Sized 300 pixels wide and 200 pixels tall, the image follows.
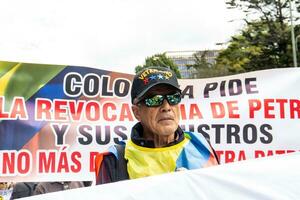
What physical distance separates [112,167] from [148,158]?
145 mm

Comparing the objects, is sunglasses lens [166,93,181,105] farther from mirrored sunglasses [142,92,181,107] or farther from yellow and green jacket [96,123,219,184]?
yellow and green jacket [96,123,219,184]

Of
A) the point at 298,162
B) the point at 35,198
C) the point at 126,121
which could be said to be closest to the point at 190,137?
the point at 298,162

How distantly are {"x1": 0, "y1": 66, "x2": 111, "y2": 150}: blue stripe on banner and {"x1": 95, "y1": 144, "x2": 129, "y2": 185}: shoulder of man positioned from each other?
1.40 meters

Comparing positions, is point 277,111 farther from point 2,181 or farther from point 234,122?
point 2,181

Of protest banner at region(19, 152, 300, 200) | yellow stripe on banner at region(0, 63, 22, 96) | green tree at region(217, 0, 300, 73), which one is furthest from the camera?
green tree at region(217, 0, 300, 73)

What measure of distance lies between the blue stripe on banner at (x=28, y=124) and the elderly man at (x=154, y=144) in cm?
139

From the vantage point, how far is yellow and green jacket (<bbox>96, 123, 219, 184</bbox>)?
6.80ft

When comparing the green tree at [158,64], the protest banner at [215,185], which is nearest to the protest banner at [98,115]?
the green tree at [158,64]

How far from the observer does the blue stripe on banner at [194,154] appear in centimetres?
208

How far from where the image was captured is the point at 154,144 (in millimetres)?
2115

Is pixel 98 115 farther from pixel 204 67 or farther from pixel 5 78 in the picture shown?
pixel 204 67

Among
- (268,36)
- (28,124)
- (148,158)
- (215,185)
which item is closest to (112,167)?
(148,158)

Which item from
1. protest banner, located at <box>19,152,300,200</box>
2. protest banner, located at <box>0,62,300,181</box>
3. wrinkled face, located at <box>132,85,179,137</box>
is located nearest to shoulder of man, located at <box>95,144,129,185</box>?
wrinkled face, located at <box>132,85,179,137</box>

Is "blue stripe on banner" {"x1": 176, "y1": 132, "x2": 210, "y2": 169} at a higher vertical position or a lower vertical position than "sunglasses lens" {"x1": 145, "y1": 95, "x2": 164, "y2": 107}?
lower
